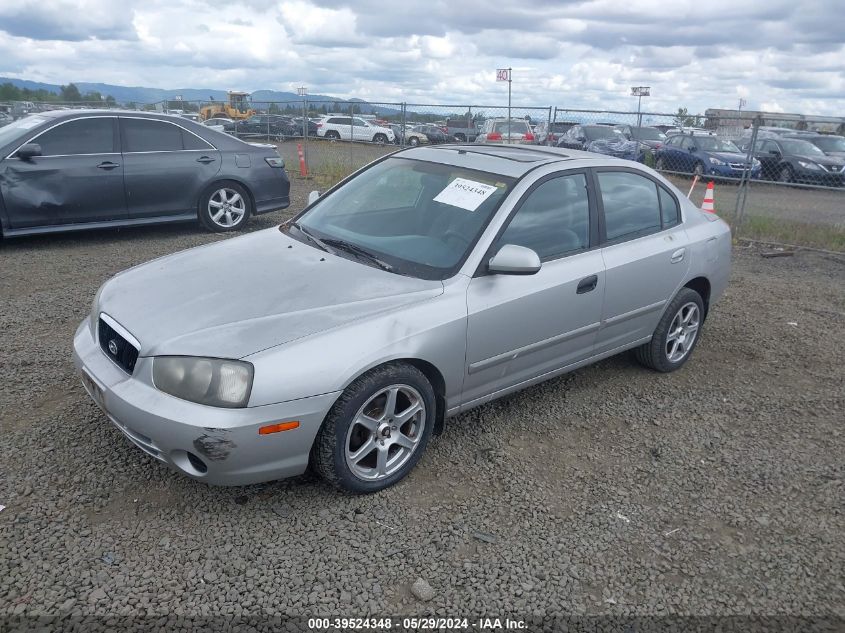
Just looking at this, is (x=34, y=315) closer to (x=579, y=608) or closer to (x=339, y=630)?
(x=339, y=630)

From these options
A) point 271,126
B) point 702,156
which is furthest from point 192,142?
point 271,126

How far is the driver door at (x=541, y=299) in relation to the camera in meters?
3.59

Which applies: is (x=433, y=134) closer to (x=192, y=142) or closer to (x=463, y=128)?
(x=463, y=128)

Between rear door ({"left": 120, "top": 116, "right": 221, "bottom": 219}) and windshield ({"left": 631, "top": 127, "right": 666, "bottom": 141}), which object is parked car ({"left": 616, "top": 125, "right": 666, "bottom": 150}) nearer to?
windshield ({"left": 631, "top": 127, "right": 666, "bottom": 141})

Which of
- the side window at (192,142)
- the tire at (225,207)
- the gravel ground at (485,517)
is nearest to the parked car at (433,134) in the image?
the tire at (225,207)

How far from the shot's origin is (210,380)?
112 inches

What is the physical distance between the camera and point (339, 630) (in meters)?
2.54

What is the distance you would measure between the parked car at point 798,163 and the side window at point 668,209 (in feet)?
47.7

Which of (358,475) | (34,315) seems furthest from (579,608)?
(34,315)

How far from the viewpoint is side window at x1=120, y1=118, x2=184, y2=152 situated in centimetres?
805

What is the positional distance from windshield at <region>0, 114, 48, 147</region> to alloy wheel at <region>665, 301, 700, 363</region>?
6.90 meters

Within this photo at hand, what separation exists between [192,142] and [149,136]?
0.53 metres

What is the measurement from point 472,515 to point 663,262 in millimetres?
2325

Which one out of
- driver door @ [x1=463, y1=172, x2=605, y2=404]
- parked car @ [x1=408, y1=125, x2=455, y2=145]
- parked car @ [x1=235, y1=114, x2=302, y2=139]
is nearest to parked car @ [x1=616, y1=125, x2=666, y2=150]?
parked car @ [x1=408, y1=125, x2=455, y2=145]
